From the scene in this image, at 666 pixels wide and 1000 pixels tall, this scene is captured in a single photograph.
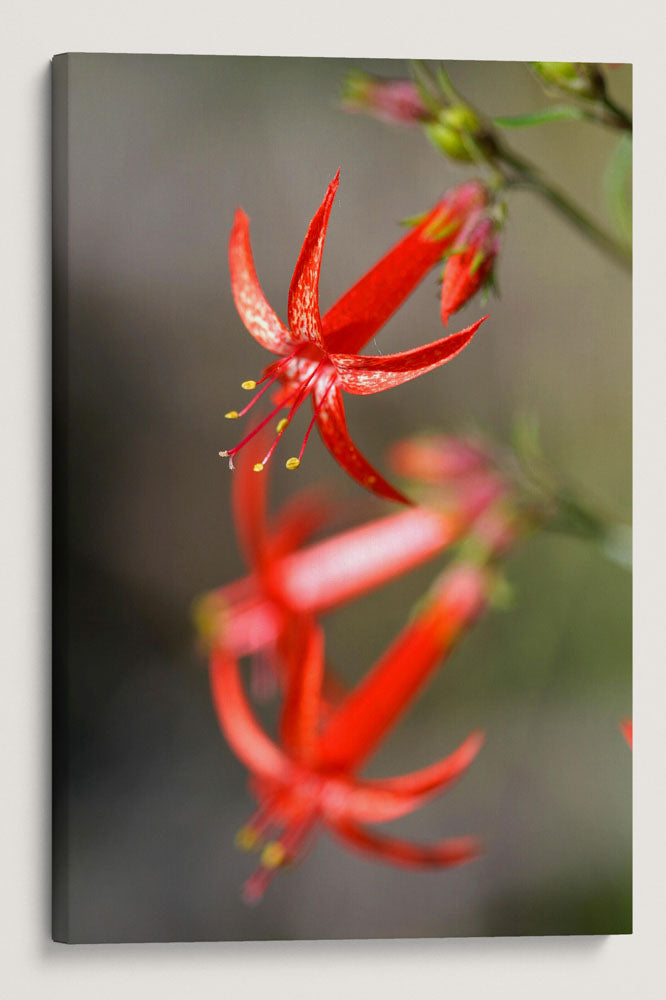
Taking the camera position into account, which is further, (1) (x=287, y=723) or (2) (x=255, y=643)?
(2) (x=255, y=643)

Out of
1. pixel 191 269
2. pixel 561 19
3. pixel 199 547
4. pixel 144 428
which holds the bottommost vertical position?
pixel 199 547

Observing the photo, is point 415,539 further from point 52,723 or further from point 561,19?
point 561,19

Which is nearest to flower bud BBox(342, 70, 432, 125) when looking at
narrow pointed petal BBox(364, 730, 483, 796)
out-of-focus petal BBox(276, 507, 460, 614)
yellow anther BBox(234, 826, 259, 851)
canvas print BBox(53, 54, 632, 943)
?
canvas print BBox(53, 54, 632, 943)

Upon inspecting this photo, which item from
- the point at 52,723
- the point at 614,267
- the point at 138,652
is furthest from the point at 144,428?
the point at 614,267

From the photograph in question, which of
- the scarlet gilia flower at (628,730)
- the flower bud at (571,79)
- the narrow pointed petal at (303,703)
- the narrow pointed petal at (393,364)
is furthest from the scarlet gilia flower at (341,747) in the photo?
the flower bud at (571,79)

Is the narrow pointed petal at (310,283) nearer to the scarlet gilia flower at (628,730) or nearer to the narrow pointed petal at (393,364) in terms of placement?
the narrow pointed petal at (393,364)

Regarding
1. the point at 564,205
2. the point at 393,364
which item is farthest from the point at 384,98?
the point at 393,364
